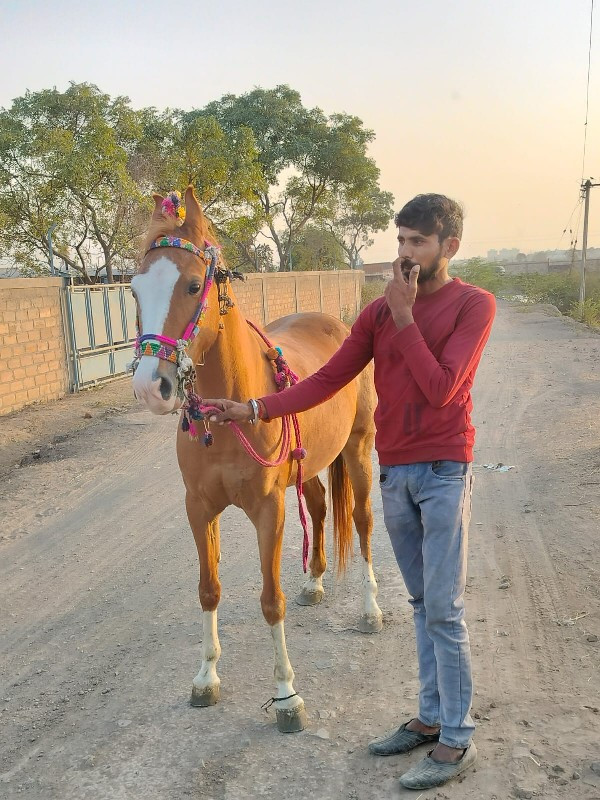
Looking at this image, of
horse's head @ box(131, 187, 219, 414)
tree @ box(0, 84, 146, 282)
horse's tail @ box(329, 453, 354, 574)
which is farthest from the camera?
tree @ box(0, 84, 146, 282)

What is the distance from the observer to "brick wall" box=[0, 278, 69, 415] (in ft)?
34.2

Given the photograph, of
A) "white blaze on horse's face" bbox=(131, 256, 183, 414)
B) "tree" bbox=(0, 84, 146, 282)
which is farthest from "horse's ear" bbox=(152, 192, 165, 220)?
"tree" bbox=(0, 84, 146, 282)

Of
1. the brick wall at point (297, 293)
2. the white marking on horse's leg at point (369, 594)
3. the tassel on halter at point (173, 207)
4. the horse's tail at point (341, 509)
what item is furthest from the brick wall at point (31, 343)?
the tassel on halter at point (173, 207)

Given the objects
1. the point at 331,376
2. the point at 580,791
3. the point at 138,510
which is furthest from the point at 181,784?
the point at 138,510

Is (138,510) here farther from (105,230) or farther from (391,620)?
(105,230)

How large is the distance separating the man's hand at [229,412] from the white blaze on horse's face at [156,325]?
0.65ft

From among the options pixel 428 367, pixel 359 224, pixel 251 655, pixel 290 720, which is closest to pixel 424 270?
pixel 428 367

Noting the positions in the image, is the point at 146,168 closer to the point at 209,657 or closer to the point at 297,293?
the point at 297,293

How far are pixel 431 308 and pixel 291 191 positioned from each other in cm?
3003

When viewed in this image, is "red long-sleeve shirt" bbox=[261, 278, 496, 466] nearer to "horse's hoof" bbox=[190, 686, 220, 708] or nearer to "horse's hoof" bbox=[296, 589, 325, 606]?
"horse's hoof" bbox=[190, 686, 220, 708]

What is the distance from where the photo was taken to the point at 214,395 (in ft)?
9.79

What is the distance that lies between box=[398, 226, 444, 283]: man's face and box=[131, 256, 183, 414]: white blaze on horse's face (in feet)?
2.79

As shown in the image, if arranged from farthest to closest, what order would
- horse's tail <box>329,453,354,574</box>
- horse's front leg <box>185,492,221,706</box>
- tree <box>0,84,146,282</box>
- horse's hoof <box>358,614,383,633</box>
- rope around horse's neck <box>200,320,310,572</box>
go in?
tree <box>0,84,146,282</box> → horse's tail <box>329,453,354,574</box> → horse's hoof <box>358,614,383,633</box> → horse's front leg <box>185,492,221,706</box> → rope around horse's neck <box>200,320,310,572</box>

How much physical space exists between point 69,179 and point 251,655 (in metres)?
16.1
